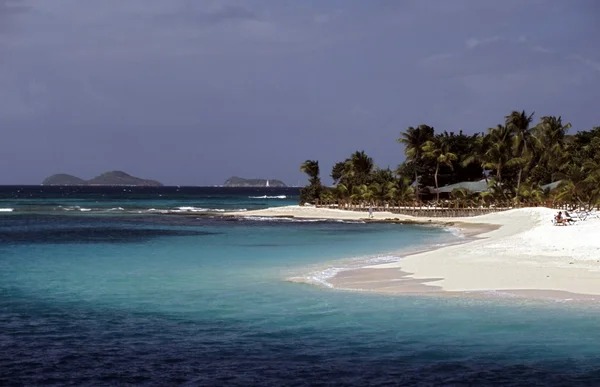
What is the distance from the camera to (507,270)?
23734 millimetres

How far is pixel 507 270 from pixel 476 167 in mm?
78676

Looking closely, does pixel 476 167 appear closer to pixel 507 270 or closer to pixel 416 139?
pixel 416 139

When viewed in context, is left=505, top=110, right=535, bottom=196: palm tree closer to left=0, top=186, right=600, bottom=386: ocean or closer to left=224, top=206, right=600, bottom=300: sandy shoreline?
left=224, top=206, right=600, bottom=300: sandy shoreline

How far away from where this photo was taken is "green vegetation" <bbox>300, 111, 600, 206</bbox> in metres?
80.6

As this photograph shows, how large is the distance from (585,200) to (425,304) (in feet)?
172

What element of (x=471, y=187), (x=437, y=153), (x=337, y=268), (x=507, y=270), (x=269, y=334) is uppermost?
(x=437, y=153)

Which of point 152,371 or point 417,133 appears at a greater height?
point 417,133

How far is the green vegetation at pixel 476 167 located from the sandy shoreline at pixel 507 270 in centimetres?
3970

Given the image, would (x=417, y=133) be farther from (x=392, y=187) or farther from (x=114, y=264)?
(x=114, y=264)

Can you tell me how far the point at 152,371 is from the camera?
40.8 feet

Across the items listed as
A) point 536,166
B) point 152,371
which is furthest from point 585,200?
point 152,371

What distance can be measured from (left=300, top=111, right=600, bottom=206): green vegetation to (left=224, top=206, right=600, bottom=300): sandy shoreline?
39701 millimetres

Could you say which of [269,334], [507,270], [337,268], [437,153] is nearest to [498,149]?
[437,153]

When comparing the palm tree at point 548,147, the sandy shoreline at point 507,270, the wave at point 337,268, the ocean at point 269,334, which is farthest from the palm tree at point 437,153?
the ocean at point 269,334
